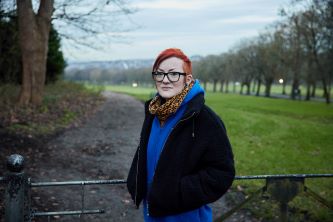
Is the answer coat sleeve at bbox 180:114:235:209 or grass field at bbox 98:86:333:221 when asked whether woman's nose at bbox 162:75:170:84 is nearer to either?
coat sleeve at bbox 180:114:235:209

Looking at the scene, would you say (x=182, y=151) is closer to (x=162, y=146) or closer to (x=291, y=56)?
(x=162, y=146)

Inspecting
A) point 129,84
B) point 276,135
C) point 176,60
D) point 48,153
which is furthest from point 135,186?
point 129,84

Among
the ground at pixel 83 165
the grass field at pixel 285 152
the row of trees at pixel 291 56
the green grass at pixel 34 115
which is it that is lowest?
the ground at pixel 83 165

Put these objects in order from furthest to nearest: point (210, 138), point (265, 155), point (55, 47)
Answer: point (55, 47), point (265, 155), point (210, 138)

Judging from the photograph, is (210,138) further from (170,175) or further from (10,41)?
(10,41)

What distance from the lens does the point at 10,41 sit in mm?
19391

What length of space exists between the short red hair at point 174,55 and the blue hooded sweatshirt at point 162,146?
141mm

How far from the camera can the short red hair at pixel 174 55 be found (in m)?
2.66

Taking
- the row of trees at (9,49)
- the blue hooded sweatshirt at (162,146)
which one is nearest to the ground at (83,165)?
the blue hooded sweatshirt at (162,146)

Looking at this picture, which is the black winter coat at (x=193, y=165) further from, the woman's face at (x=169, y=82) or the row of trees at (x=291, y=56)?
the row of trees at (x=291, y=56)

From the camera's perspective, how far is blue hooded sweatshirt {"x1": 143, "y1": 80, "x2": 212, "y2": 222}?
2613 mm

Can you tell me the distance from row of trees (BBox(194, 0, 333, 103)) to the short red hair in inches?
993

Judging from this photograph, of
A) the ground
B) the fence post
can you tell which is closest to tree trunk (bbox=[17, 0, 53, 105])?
the ground

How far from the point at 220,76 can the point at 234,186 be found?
68.9 meters
